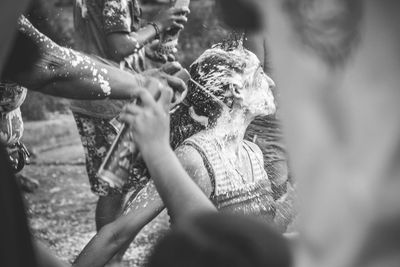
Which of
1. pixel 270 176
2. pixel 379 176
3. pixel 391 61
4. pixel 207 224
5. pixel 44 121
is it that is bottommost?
pixel 44 121

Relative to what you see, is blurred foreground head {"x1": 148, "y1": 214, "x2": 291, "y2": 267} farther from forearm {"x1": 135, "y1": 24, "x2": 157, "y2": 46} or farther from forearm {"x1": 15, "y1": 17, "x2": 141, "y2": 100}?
forearm {"x1": 135, "y1": 24, "x2": 157, "y2": 46}

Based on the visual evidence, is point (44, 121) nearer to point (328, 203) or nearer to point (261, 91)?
point (261, 91)

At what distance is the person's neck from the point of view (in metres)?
2.47

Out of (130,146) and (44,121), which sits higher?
(130,146)

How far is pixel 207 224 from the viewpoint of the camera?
1044mm

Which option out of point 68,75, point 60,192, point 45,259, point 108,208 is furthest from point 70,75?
point 60,192

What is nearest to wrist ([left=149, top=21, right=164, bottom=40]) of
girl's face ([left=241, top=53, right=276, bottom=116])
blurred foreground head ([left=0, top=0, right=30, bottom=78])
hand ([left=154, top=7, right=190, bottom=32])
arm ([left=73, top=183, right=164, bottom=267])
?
hand ([left=154, top=7, right=190, bottom=32])

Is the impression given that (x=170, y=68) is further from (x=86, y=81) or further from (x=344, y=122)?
(x=344, y=122)

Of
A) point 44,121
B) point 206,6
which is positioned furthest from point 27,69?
point 44,121

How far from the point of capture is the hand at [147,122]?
4.87ft

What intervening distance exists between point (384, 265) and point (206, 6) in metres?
3.86

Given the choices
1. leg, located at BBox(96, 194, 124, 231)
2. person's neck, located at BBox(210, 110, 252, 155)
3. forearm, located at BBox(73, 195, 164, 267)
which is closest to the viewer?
forearm, located at BBox(73, 195, 164, 267)

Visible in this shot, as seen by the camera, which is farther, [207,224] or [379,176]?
[207,224]

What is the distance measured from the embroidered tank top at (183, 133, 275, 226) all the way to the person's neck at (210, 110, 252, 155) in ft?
0.14
